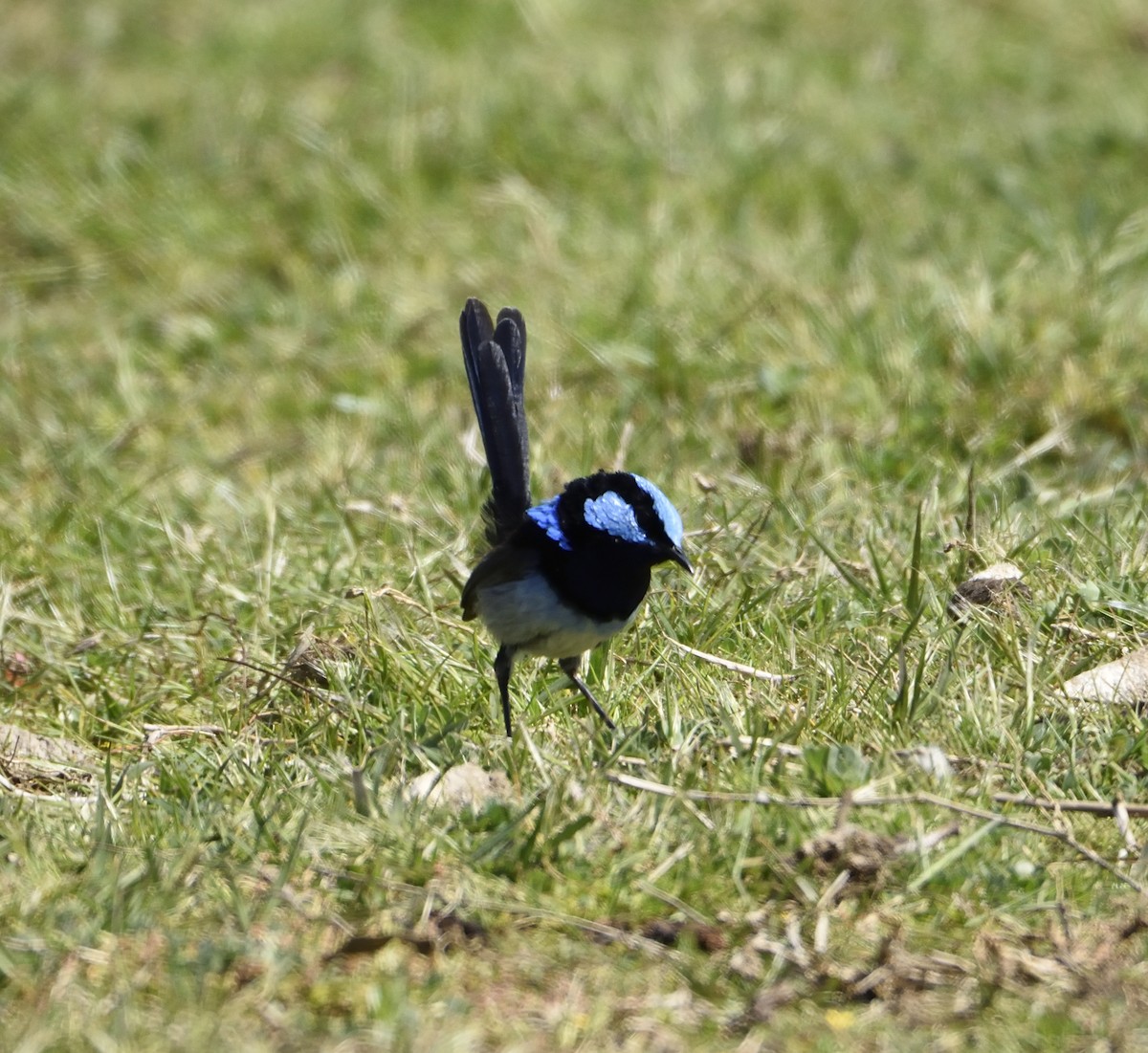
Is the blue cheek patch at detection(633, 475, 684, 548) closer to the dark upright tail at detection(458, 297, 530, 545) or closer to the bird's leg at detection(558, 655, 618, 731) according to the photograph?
the bird's leg at detection(558, 655, 618, 731)

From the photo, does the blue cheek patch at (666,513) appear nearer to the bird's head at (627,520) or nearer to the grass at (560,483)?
the bird's head at (627,520)

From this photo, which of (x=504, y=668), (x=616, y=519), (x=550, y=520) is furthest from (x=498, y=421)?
(x=504, y=668)

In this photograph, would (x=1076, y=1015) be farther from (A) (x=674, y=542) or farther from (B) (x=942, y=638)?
(A) (x=674, y=542)

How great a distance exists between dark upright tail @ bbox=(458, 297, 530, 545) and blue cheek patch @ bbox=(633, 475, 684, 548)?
0.55m

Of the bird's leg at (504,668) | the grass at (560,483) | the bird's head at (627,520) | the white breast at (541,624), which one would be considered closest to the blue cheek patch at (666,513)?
the bird's head at (627,520)

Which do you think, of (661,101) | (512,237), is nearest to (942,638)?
(512,237)

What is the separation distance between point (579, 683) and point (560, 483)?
4.20 ft

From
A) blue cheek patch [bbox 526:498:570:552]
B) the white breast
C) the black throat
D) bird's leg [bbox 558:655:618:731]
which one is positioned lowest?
bird's leg [bbox 558:655:618:731]

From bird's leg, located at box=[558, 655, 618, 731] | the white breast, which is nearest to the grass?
bird's leg, located at box=[558, 655, 618, 731]

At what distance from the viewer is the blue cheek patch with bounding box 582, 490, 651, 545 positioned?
4039 mm

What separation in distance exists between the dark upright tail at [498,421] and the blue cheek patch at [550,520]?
192mm

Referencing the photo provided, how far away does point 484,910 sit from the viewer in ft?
10.5

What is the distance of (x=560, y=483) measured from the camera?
5297 millimetres

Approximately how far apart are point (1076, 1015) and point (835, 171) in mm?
5272
